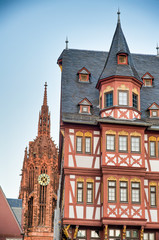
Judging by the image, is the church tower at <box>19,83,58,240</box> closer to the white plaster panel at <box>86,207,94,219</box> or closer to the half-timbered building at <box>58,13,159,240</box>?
the half-timbered building at <box>58,13,159,240</box>

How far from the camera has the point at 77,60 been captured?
1709 inches

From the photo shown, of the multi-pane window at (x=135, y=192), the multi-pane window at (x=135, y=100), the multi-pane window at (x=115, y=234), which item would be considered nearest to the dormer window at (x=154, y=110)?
the multi-pane window at (x=135, y=100)

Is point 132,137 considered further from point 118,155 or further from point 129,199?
point 129,199

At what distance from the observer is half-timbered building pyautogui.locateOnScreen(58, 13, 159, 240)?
3419cm

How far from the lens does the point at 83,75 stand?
4122 cm

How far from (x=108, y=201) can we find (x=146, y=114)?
26.1 feet

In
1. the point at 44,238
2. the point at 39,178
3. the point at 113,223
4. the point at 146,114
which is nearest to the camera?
the point at 113,223

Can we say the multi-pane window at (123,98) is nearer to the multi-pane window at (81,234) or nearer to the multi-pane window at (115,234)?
the multi-pane window at (115,234)

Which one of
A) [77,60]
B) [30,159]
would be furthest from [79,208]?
[30,159]

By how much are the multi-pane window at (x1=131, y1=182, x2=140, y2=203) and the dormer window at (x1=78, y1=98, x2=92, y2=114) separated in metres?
6.29

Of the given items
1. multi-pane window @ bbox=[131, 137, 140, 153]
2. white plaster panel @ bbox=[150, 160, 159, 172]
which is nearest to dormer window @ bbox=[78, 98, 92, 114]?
multi-pane window @ bbox=[131, 137, 140, 153]

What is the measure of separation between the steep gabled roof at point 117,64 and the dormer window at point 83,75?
2.30 metres

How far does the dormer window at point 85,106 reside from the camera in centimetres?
3781

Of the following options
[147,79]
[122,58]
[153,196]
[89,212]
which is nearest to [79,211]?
[89,212]
